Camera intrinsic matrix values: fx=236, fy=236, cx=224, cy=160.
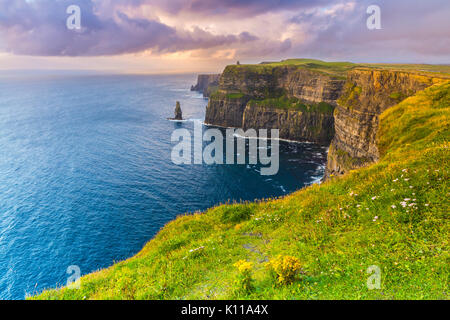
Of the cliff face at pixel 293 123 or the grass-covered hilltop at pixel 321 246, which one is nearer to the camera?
the grass-covered hilltop at pixel 321 246

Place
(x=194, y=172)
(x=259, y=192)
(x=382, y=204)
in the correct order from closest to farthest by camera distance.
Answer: (x=382, y=204), (x=259, y=192), (x=194, y=172)

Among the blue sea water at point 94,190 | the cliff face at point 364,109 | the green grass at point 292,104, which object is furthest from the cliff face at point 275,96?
the cliff face at point 364,109

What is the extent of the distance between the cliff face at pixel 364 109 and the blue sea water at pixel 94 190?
38.8 feet

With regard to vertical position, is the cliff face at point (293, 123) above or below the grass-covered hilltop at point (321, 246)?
above

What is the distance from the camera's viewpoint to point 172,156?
80.4 meters

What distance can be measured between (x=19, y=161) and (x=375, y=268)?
9352 centimetres

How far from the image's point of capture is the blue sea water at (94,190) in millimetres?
37125

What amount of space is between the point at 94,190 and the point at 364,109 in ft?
223

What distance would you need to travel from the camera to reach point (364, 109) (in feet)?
188

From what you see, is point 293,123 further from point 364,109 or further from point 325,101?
point 364,109

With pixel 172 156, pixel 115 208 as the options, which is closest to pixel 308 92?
pixel 172 156

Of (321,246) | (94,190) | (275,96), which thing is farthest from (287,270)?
(275,96)

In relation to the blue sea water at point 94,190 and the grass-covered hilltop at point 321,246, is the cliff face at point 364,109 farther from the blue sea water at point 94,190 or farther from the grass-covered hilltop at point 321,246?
the grass-covered hilltop at point 321,246

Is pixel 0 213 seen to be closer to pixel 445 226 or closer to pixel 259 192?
pixel 259 192
